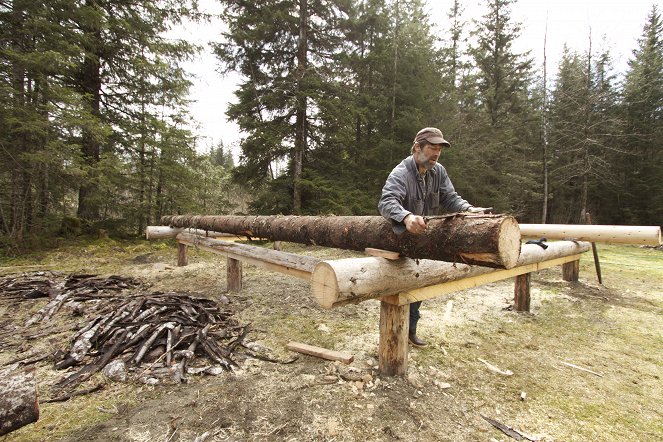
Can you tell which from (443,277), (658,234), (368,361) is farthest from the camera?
(658,234)

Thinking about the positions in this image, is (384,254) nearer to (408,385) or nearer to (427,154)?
(427,154)

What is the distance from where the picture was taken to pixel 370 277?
2.52m

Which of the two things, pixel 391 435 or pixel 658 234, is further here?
pixel 658 234

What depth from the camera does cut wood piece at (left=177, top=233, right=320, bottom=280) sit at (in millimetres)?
4016

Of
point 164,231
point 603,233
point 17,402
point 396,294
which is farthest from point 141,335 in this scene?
point 603,233

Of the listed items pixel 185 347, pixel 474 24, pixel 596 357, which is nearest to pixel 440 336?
pixel 596 357

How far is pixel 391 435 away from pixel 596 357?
3.20 metres

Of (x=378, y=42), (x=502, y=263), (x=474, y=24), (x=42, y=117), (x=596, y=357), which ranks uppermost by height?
(x=474, y=24)

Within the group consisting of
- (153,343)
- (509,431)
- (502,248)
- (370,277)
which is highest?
(502,248)

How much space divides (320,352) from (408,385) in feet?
3.43

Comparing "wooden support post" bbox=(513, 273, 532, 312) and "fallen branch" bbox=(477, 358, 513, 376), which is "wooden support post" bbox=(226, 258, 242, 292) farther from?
"wooden support post" bbox=(513, 273, 532, 312)

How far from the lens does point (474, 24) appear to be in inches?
768

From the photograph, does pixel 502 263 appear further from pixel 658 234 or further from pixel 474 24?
pixel 474 24

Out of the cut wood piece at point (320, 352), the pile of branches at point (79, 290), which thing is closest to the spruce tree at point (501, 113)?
the cut wood piece at point (320, 352)
